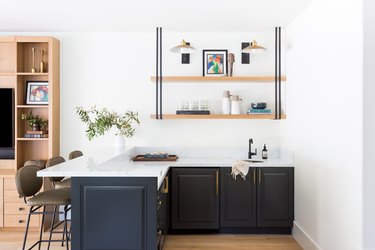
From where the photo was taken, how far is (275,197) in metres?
4.12

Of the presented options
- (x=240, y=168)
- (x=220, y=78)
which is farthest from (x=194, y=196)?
(x=220, y=78)

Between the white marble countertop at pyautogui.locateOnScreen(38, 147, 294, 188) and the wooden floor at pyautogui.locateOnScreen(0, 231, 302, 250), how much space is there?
0.85 m

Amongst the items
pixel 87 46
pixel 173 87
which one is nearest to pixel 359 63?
pixel 173 87

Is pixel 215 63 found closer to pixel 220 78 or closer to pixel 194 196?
pixel 220 78

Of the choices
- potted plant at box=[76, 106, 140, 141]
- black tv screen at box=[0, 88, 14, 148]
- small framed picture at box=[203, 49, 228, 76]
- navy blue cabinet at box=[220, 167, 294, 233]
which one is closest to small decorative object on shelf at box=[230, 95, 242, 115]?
small framed picture at box=[203, 49, 228, 76]

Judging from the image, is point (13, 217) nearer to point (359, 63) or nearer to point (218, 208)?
point (218, 208)

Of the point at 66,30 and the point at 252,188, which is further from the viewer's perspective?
the point at 66,30

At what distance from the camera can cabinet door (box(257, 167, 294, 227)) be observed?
411 cm

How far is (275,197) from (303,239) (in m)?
0.56

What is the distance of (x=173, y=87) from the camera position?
187 inches

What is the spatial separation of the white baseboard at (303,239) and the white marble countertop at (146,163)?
0.73m

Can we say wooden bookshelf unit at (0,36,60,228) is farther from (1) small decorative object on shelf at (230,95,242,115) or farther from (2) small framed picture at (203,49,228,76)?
(1) small decorative object on shelf at (230,95,242,115)

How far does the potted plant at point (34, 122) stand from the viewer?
4.50m

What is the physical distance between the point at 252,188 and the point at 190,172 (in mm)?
757
